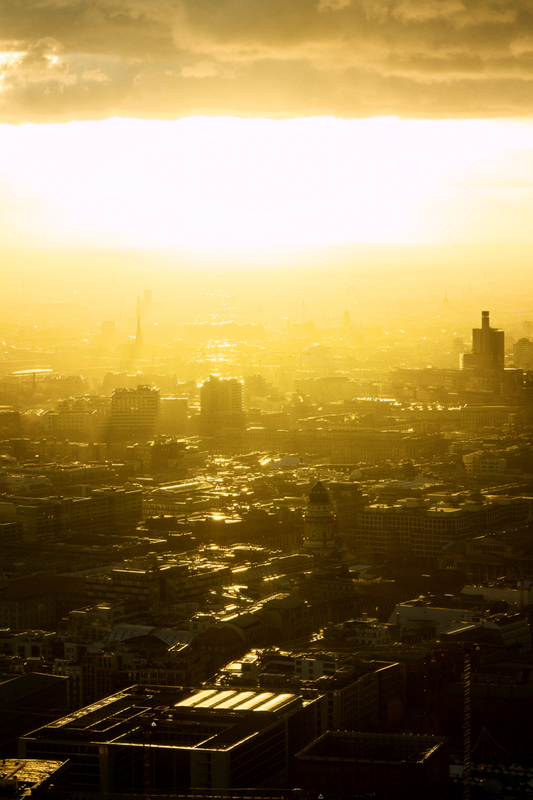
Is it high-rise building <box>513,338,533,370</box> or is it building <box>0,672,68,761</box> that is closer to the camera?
building <box>0,672,68,761</box>

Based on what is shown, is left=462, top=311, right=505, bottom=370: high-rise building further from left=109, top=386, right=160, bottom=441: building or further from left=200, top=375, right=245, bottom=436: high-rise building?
left=109, top=386, right=160, bottom=441: building

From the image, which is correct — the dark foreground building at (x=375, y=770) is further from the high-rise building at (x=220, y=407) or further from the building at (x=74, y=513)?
the high-rise building at (x=220, y=407)

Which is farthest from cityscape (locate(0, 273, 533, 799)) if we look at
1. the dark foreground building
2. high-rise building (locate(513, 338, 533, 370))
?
high-rise building (locate(513, 338, 533, 370))

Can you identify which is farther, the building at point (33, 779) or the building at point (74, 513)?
the building at point (74, 513)

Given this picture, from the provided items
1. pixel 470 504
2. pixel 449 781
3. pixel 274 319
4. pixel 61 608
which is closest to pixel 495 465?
pixel 470 504

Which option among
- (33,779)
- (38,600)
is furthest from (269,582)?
(33,779)

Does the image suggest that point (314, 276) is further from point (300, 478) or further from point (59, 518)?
point (59, 518)

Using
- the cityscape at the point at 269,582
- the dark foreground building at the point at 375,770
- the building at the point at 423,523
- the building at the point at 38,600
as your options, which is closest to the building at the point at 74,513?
the cityscape at the point at 269,582
